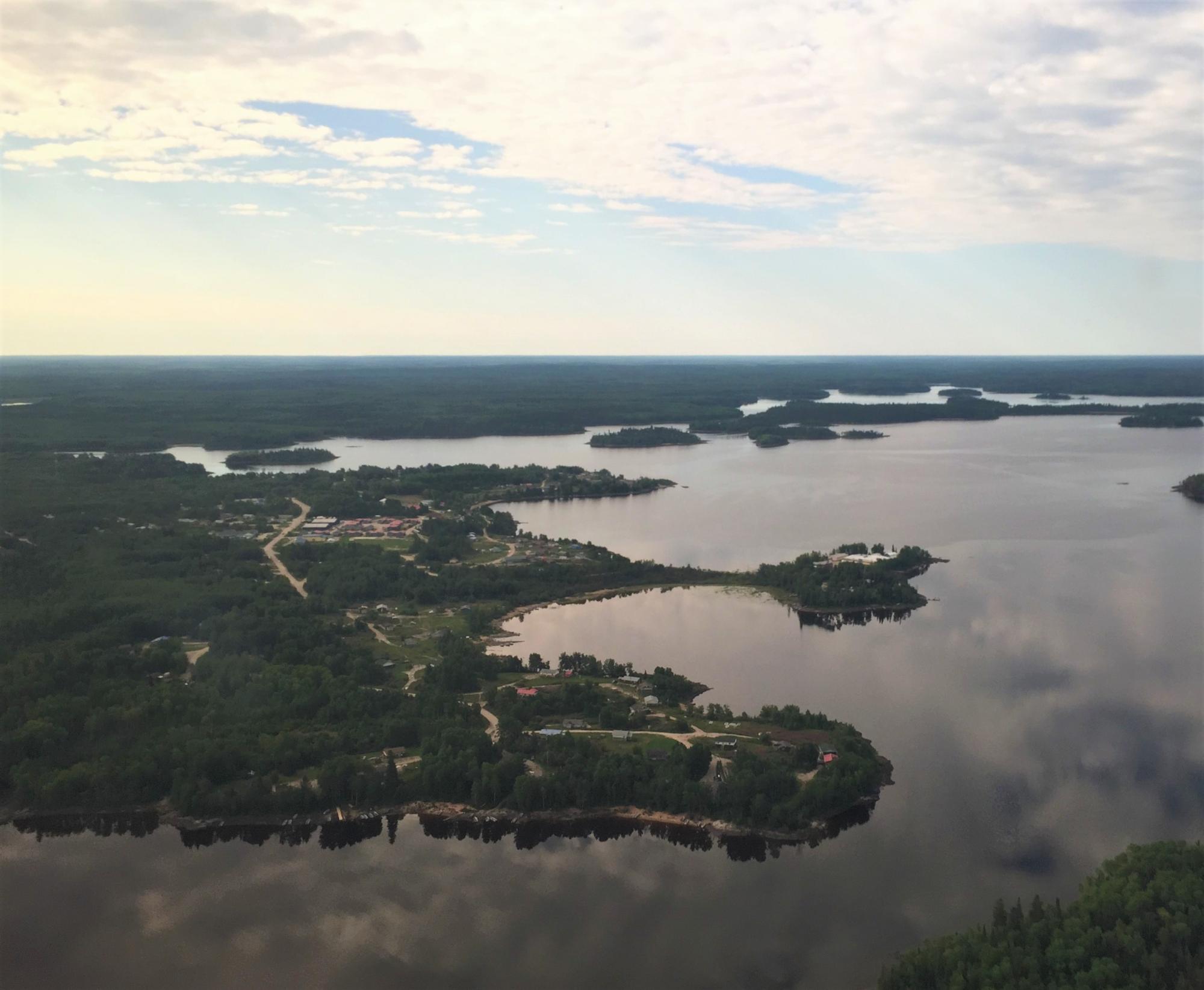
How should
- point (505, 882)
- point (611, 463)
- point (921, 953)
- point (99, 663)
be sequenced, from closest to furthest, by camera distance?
point (921, 953)
point (505, 882)
point (99, 663)
point (611, 463)

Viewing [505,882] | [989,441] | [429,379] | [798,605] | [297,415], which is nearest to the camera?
[505,882]

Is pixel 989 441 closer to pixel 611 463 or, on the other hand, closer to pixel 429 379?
pixel 611 463

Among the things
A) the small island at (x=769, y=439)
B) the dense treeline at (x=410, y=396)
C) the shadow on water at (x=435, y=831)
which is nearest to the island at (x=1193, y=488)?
the small island at (x=769, y=439)

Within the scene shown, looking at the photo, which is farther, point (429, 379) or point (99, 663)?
point (429, 379)

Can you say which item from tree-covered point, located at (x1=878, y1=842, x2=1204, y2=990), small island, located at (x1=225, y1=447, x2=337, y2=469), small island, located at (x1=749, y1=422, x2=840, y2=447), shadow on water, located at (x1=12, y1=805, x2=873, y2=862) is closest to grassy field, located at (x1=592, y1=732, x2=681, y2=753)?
shadow on water, located at (x1=12, y1=805, x2=873, y2=862)

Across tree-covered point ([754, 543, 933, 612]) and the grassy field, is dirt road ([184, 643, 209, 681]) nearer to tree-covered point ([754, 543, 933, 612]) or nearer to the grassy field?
the grassy field

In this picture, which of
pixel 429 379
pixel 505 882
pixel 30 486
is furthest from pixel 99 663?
pixel 429 379

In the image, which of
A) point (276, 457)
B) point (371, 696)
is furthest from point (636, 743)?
point (276, 457)
